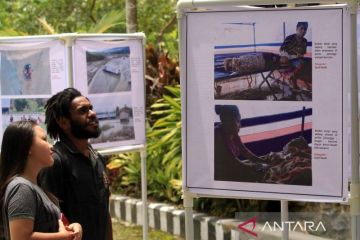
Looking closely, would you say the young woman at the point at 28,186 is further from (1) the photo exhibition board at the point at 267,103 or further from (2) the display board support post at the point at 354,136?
(2) the display board support post at the point at 354,136

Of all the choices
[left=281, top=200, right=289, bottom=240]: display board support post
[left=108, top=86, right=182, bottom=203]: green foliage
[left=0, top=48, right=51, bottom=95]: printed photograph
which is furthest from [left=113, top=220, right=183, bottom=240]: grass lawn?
[left=281, top=200, right=289, bottom=240]: display board support post

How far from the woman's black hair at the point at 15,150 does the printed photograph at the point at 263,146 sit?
1040 millimetres

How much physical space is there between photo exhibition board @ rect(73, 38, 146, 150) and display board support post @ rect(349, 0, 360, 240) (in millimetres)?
3075

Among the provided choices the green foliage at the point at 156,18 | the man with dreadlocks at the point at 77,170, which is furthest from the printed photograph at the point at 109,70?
the green foliage at the point at 156,18

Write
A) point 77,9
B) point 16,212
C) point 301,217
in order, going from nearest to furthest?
point 16,212 < point 301,217 < point 77,9

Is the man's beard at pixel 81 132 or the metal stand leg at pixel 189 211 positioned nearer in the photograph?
the metal stand leg at pixel 189 211

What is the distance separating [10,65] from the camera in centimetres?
676

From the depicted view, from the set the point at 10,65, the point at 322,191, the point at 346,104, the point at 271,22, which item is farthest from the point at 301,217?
the point at 10,65

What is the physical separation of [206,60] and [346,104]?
0.81 m

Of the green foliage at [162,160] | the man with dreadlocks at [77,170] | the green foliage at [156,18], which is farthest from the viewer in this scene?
the green foliage at [156,18]

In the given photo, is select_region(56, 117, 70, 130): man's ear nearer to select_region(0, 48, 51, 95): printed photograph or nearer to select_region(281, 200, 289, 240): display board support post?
select_region(281, 200, 289, 240): display board support post

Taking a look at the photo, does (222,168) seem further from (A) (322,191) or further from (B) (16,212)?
(B) (16,212)

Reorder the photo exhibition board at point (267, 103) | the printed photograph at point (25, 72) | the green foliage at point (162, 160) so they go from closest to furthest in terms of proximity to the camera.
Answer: the photo exhibition board at point (267, 103), the printed photograph at point (25, 72), the green foliage at point (162, 160)

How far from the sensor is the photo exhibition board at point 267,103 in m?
3.84
